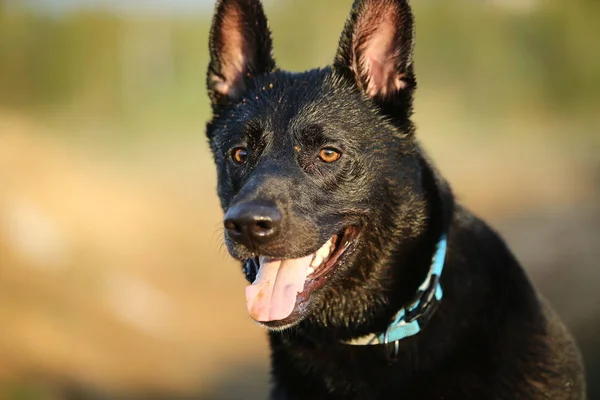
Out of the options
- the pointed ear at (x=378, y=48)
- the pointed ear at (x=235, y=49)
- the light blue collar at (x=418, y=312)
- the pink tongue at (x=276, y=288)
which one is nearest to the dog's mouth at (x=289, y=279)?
the pink tongue at (x=276, y=288)

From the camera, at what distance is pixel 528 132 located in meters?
14.9

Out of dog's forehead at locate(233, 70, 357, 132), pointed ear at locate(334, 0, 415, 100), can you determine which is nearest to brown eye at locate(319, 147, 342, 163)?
dog's forehead at locate(233, 70, 357, 132)

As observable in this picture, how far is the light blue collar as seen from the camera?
2.61 meters

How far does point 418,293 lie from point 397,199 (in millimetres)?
382

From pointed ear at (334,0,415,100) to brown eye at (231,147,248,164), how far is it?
1.77 feet

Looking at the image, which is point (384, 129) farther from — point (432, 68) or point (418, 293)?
point (432, 68)

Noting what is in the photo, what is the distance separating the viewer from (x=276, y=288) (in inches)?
101

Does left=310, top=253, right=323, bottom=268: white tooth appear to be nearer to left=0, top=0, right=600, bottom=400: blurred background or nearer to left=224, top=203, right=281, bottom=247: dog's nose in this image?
left=224, top=203, right=281, bottom=247: dog's nose

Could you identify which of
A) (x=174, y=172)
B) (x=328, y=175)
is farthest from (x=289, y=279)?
(x=174, y=172)

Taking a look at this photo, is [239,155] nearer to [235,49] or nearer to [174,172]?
[235,49]

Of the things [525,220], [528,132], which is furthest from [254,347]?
[528,132]

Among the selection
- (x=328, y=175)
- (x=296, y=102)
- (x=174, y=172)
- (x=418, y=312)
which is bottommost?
(x=174, y=172)

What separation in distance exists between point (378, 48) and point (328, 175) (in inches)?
24.5

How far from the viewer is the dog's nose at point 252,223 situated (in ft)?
7.91
